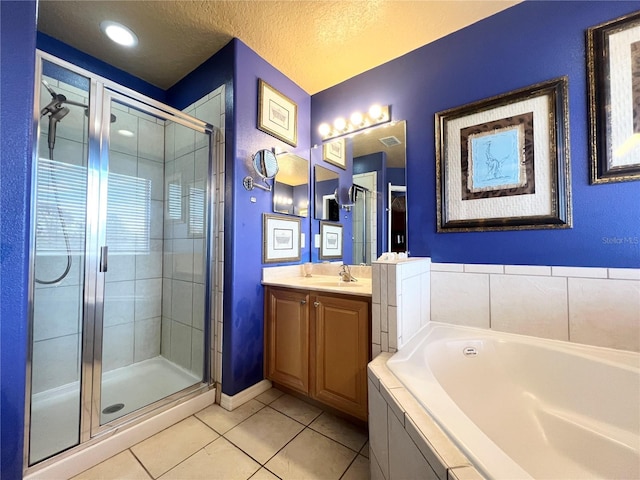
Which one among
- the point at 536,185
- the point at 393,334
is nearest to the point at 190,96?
the point at 393,334

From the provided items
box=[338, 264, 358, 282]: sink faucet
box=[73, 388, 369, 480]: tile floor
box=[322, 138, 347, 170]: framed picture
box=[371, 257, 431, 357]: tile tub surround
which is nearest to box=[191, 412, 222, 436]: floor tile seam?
box=[73, 388, 369, 480]: tile floor

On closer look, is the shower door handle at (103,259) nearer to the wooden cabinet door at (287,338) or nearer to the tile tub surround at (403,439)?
the wooden cabinet door at (287,338)

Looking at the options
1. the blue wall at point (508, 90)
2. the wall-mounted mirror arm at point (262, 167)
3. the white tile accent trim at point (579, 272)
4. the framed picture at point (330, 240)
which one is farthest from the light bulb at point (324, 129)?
the white tile accent trim at point (579, 272)

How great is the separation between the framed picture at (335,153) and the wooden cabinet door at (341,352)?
1189mm

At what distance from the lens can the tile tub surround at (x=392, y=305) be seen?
1190 mm

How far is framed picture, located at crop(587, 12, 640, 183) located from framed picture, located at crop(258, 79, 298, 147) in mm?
1853

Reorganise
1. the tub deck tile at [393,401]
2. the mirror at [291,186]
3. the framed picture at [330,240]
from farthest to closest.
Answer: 1. the framed picture at [330,240]
2. the mirror at [291,186]
3. the tub deck tile at [393,401]

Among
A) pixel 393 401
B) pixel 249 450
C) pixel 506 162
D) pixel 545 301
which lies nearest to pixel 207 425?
pixel 249 450

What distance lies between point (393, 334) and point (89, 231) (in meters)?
1.66

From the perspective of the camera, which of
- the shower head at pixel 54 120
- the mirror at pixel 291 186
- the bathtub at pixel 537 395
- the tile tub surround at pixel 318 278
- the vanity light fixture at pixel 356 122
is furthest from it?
the mirror at pixel 291 186

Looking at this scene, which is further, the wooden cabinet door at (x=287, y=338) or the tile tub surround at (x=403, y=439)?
the wooden cabinet door at (x=287, y=338)

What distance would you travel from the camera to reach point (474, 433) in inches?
25.9

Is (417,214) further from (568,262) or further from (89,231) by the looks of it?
(89,231)

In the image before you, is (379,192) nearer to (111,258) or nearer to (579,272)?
(579,272)
